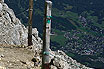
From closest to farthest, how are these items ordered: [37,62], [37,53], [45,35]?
[45,35] → [37,62] → [37,53]

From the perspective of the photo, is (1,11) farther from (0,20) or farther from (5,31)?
(5,31)

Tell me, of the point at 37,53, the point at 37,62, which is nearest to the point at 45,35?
the point at 37,62

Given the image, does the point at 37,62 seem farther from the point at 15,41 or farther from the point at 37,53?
the point at 15,41

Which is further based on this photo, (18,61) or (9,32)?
(9,32)

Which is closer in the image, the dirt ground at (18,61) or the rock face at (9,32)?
the dirt ground at (18,61)

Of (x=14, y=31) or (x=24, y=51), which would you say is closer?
(x=24, y=51)

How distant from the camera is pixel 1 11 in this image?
3616 cm

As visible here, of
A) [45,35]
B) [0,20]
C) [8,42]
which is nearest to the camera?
[45,35]

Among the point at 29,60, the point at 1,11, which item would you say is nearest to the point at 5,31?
the point at 1,11

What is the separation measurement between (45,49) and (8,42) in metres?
19.1

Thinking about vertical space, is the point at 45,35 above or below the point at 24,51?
above

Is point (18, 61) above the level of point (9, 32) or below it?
below

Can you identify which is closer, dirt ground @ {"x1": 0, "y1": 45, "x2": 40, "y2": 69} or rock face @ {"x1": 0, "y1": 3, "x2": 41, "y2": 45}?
dirt ground @ {"x1": 0, "y1": 45, "x2": 40, "y2": 69}

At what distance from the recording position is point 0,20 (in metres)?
33.5
